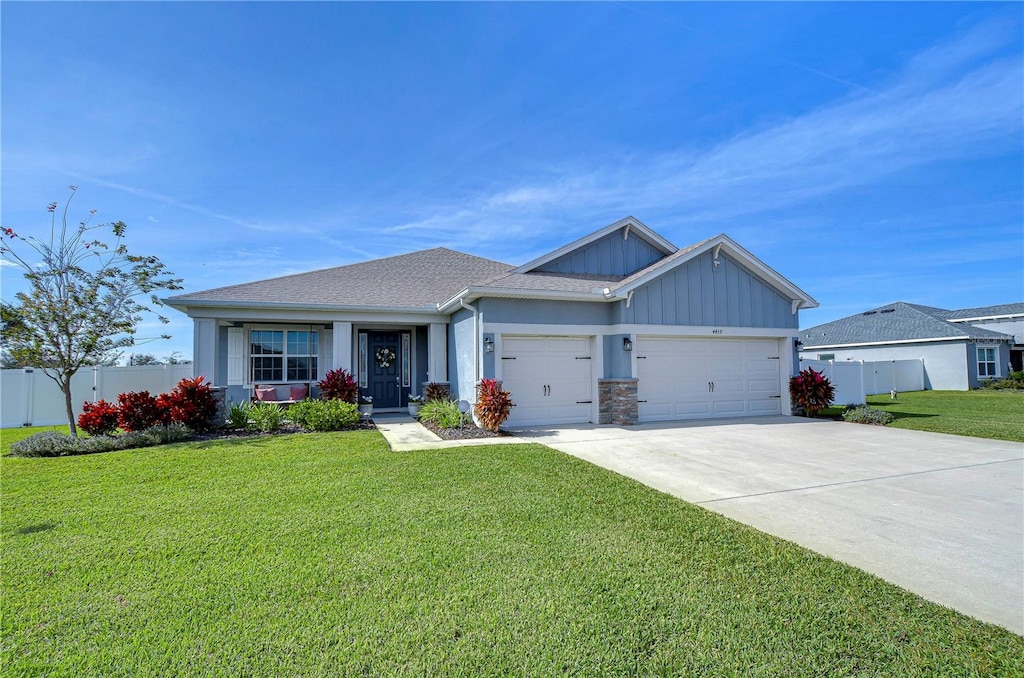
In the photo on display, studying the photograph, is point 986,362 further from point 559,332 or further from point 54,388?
point 54,388

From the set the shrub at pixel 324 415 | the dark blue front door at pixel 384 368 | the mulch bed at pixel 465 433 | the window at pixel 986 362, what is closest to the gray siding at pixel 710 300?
the mulch bed at pixel 465 433

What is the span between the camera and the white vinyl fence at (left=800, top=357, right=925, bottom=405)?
1708 cm

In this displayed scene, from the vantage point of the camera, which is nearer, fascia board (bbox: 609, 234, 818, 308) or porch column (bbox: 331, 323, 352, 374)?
fascia board (bbox: 609, 234, 818, 308)

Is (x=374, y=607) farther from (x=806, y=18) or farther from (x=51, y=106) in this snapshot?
(x=806, y=18)

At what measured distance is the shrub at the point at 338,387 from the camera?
1127cm

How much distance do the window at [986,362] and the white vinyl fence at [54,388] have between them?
35195 mm

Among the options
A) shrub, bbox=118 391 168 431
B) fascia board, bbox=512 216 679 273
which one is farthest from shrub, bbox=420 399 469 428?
shrub, bbox=118 391 168 431

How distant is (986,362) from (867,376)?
8.58 meters

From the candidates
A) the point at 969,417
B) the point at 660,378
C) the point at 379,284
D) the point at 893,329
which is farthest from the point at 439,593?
the point at 893,329

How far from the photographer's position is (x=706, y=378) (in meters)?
11.7

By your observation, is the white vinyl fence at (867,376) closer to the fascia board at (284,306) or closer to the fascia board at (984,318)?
the fascia board at (984,318)

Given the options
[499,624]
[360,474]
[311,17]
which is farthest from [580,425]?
[311,17]

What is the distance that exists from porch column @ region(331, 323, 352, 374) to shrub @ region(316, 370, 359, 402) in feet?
1.95

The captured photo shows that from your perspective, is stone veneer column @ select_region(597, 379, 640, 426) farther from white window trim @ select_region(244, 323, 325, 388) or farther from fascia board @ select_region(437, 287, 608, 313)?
white window trim @ select_region(244, 323, 325, 388)
